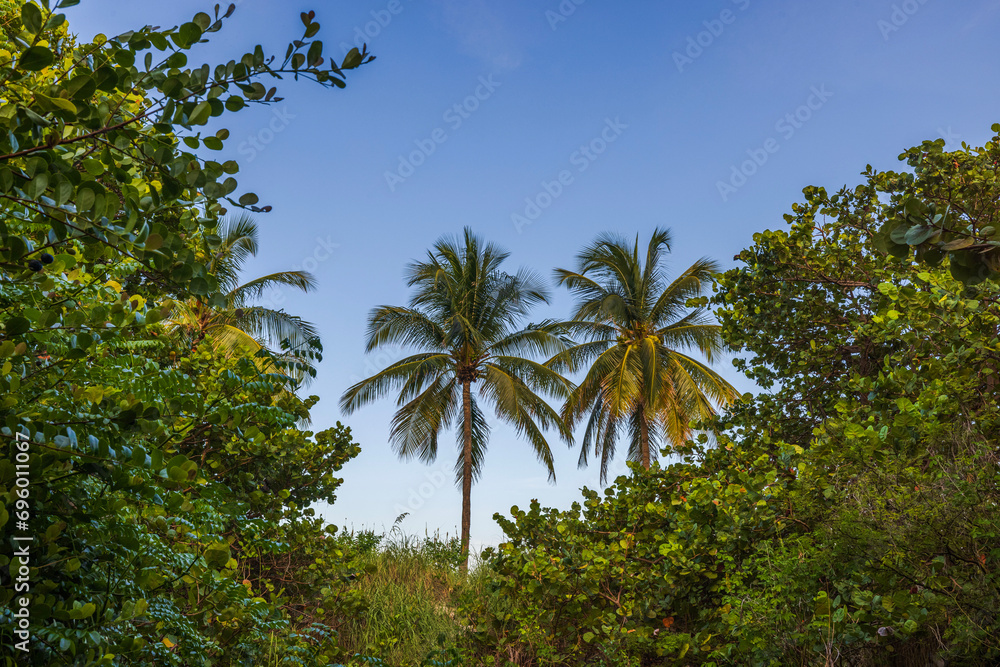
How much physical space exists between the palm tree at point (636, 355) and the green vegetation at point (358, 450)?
9.20m

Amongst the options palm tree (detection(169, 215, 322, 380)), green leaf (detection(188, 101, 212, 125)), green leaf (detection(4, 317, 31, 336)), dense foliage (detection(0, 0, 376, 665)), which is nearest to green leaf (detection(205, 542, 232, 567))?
dense foliage (detection(0, 0, 376, 665))

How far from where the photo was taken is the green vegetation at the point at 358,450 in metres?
1.86

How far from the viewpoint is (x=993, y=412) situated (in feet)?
12.3

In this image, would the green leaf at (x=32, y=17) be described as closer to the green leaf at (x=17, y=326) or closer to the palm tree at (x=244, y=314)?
the green leaf at (x=17, y=326)

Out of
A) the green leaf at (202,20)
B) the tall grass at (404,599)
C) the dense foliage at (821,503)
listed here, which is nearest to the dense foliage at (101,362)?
the green leaf at (202,20)

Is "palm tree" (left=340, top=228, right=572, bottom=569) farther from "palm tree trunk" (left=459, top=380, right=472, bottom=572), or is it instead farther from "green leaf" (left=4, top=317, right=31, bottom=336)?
"green leaf" (left=4, top=317, right=31, bottom=336)

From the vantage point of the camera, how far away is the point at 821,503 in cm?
427

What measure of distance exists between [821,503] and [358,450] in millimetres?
5243

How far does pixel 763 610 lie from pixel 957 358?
1.86m

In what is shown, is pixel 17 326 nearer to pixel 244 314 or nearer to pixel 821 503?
pixel 821 503

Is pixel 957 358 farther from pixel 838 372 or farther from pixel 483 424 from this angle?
pixel 483 424

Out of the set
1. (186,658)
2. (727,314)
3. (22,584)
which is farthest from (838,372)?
(22,584)

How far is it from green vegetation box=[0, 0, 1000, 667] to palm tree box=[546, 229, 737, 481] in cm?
920

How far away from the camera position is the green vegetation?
1.86 meters
